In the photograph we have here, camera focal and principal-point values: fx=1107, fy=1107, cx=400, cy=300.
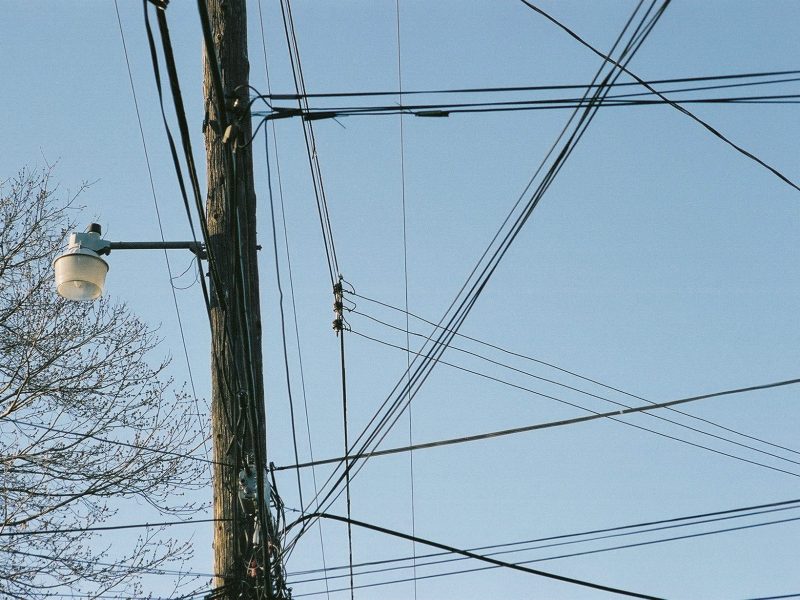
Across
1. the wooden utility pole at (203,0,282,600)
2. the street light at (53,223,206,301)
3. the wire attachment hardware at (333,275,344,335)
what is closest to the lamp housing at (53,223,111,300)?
the street light at (53,223,206,301)

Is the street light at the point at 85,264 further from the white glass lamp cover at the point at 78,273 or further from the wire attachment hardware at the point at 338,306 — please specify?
the wire attachment hardware at the point at 338,306

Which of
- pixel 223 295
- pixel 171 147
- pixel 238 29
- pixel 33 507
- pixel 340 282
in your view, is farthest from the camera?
pixel 33 507

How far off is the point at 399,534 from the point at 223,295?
1.95 m

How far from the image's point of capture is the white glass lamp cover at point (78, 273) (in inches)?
261

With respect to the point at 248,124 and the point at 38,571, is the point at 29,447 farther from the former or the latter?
the point at 248,124

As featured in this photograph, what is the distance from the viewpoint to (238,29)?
653 centimetres

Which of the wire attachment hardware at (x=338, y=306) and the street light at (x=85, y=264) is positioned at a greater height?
the wire attachment hardware at (x=338, y=306)

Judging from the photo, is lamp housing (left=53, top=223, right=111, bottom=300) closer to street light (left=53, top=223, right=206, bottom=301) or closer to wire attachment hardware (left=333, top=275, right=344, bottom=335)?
street light (left=53, top=223, right=206, bottom=301)

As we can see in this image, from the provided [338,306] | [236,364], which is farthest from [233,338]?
[338,306]

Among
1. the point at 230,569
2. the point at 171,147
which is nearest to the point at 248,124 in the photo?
the point at 171,147

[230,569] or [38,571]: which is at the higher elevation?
[38,571]

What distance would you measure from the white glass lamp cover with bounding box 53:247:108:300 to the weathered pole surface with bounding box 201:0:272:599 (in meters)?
0.87

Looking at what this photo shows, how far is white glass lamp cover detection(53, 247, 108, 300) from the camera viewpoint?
662 centimetres

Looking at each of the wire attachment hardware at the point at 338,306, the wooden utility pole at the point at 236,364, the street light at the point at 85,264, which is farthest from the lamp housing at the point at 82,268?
the wire attachment hardware at the point at 338,306
